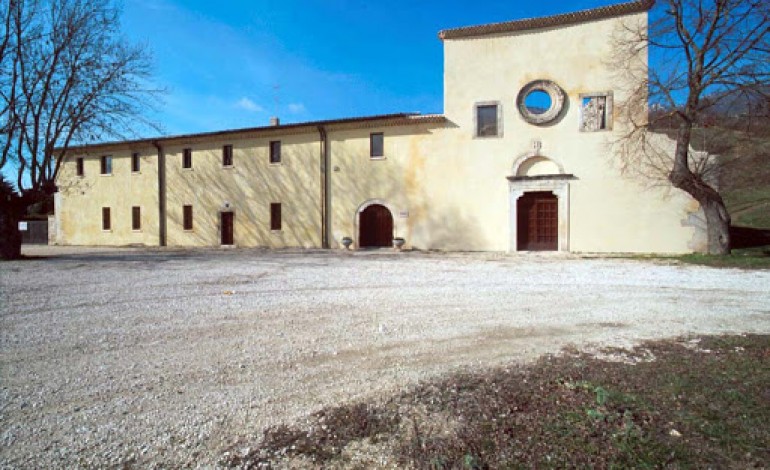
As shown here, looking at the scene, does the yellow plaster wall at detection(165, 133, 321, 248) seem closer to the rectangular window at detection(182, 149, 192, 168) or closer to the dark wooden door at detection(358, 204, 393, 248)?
the rectangular window at detection(182, 149, 192, 168)

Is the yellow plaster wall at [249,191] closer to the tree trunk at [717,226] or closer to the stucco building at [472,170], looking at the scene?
the stucco building at [472,170]

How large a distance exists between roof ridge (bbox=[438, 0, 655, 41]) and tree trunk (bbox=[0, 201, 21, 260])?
19.1 m

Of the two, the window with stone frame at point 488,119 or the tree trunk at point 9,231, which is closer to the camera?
the tree trunk at point 9,231

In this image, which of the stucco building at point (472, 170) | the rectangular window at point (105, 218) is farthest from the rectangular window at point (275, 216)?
the rectangular window at point (105, 218)

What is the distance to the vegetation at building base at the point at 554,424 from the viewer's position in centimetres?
223

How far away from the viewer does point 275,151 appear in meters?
21.5

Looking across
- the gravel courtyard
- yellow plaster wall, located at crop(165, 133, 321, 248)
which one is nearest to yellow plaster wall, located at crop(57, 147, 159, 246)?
yellow plaster wall, located at crop(165, 133, 321, 248)

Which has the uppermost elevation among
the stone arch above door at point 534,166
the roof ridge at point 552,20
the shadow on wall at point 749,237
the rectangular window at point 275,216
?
the roof ridge at point 552,20

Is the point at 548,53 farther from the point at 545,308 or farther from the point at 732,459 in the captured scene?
the point at 732,459

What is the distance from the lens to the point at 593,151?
55.0ft

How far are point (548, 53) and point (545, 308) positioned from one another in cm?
1528

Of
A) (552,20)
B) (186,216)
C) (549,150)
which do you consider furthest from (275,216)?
(552,20)

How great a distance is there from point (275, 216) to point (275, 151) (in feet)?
11.9

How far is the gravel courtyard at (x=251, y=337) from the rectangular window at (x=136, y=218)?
16.4 metres
